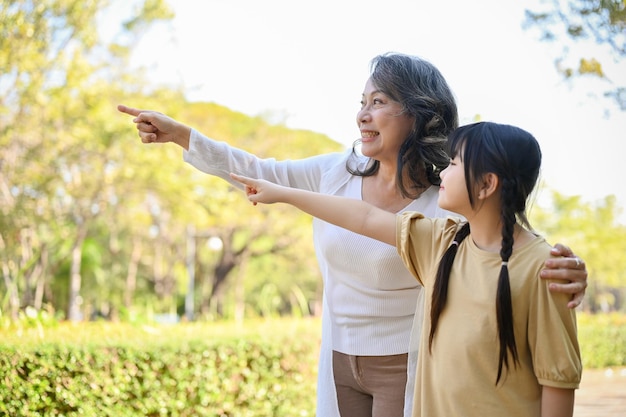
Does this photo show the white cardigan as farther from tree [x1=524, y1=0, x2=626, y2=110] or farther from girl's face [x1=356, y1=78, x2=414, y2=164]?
tree [x1=524, y1=0, x2=626, y2=110]

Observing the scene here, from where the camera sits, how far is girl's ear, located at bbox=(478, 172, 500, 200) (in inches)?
55.6

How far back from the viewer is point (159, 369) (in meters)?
4.23

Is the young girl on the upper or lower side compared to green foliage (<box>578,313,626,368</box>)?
upper

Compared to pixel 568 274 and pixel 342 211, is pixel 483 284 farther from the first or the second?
pixel 342 211

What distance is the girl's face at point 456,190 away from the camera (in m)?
1.44

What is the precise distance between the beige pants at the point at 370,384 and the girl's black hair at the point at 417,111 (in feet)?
1.49

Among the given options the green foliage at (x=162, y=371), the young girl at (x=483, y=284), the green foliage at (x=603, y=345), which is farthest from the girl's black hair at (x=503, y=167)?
the green foliage at (x=603, y=345)

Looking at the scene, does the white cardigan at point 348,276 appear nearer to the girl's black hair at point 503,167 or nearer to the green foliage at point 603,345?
the girl's black hair at point 503,167

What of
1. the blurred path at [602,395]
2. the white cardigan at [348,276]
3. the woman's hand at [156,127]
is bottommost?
the blurred path at [602,395]

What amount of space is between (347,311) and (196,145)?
604 millimetres

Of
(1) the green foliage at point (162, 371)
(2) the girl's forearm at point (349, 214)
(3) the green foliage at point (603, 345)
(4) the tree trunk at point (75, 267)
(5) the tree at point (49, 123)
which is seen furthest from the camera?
(4) the tree trunk at point (75, 267)

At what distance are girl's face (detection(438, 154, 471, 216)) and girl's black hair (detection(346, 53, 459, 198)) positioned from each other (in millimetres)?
464

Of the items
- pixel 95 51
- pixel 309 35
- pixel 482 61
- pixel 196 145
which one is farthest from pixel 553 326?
pixel 309 35

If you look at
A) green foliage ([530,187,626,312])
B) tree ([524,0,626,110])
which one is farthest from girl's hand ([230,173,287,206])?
green foliage ([530,187,626,312])
